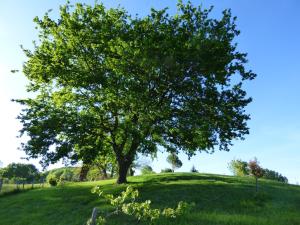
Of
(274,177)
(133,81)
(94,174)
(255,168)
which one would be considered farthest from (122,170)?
(274,177)

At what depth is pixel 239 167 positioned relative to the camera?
88.3 metres

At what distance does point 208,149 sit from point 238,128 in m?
3.94

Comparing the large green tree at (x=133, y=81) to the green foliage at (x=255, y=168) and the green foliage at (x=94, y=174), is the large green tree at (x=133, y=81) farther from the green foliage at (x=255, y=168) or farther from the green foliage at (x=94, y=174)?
the green foliage at (x=94, y=174)

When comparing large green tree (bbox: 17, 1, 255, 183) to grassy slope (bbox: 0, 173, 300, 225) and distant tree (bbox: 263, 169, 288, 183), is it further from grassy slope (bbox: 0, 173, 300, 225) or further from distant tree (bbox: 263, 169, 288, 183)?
distant tree (bbox: 263, 169, 288, 183)

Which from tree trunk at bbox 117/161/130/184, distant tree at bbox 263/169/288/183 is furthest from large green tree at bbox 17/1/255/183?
distant tree at bbox 263/169/288/183

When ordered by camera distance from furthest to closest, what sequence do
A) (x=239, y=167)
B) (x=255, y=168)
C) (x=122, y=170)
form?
(x=239, y=167)
(x=255, y=168)
(x=122, y=170)

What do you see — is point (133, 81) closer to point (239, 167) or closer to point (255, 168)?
point (255, 168)

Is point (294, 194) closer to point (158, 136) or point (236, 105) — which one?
point (236, 105)

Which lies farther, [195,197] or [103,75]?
[103,75]

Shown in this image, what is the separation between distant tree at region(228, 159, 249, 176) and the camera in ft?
287

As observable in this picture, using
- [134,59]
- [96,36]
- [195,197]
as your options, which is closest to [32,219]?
[195,197]

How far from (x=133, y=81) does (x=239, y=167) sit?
62.3m

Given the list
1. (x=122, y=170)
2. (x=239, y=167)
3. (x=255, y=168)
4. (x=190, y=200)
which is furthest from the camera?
(x=239, y=167)

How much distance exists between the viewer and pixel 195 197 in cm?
2947
